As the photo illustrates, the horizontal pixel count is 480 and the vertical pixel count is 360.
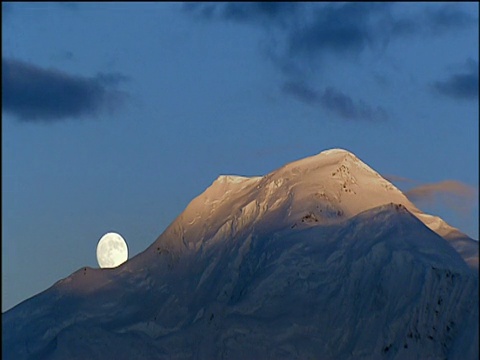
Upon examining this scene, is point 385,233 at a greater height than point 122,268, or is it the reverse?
point 122,268

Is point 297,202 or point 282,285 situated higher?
point 297,202

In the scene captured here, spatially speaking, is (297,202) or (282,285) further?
(297,202)

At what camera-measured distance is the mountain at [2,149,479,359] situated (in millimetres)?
51750

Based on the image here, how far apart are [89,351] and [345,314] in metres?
14.0

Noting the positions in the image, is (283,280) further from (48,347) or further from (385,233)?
(48,347)

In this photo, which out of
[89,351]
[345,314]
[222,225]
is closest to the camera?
[345,314]

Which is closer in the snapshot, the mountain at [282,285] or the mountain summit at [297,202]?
the mountain at [282,285]

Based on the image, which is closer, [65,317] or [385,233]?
[385,233]

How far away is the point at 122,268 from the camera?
2564 inches

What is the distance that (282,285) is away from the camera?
183ft

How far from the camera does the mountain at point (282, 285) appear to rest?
51750 millimetres

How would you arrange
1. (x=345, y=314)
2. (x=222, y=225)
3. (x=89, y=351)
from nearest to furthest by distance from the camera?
1. (x=345, y=314)
2. (x=89, y=351)
3. (x=222, y=225)

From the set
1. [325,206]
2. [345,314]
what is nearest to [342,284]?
[345,314]

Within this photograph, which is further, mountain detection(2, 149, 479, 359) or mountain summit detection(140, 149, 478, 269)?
mountain summit detection(140, 149, 478, 269)
